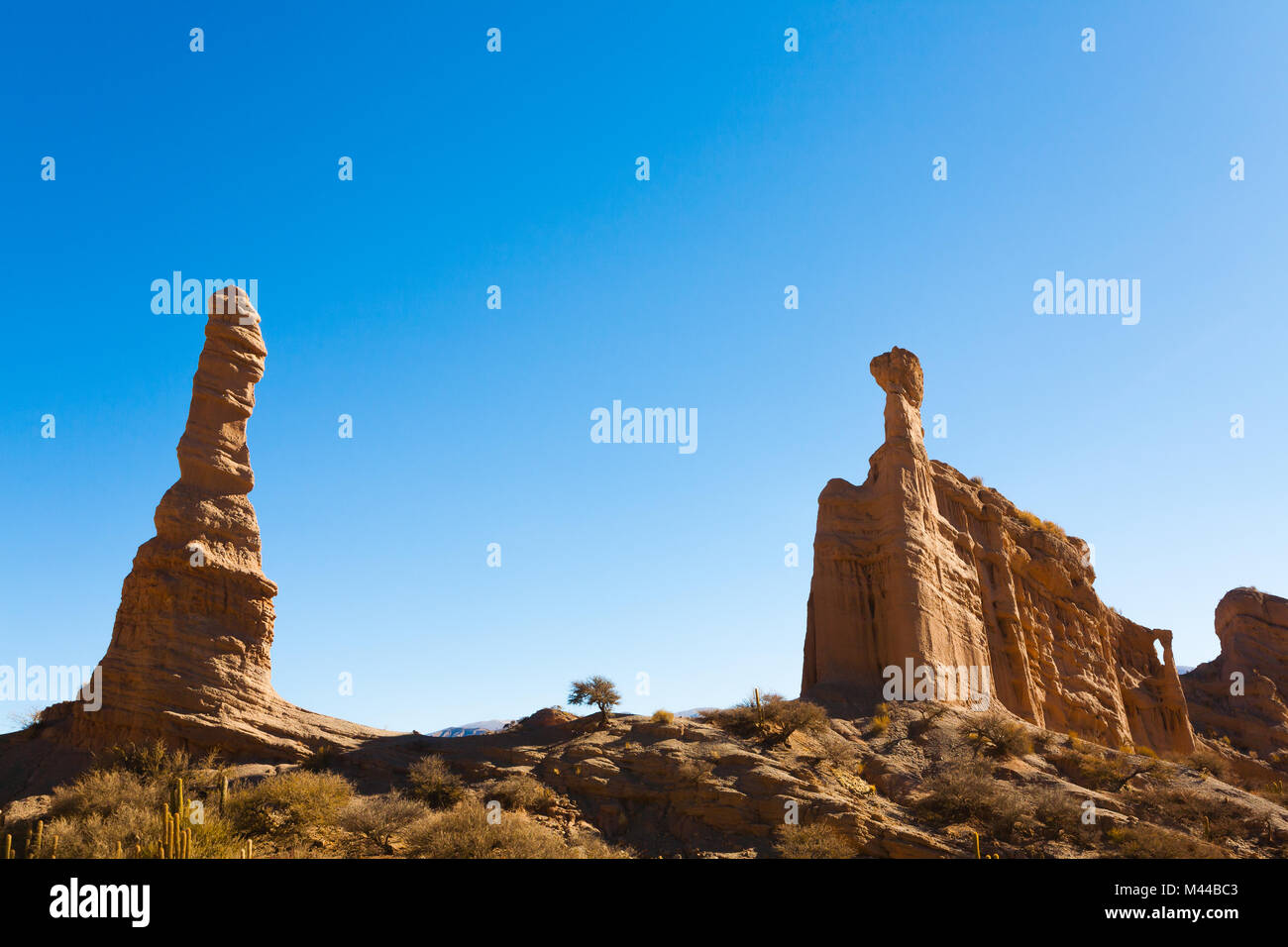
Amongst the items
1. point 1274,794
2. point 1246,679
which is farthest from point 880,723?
point 1246,679

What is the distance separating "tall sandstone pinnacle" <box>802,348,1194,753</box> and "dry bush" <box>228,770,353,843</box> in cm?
1675

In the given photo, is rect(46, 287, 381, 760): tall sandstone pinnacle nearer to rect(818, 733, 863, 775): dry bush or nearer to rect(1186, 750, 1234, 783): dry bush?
rect(818, 733, 863, 775): dry bush

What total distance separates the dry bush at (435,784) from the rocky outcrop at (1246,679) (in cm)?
5071

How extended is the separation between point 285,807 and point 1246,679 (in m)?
60.7

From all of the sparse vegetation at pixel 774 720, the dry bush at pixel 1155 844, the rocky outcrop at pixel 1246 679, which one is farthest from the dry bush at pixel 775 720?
the rocky outcrop at pixel 1246 679

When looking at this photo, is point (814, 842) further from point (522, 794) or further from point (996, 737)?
point (996, 737)

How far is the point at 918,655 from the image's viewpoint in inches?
1200

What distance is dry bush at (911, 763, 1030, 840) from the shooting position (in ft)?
71.9

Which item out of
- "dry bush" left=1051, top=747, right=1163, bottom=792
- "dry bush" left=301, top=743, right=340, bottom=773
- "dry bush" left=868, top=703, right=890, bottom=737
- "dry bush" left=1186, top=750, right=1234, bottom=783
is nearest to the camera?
"dry bush" left=301, top=743, right=340, bottom=773

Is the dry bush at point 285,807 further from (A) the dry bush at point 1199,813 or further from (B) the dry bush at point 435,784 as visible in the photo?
(A) the dry bush at point 1199,813

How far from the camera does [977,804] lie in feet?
73.2

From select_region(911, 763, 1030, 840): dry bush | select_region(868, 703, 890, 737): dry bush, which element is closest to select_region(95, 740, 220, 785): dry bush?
select_region(911, 763, 1030, 840): dry bush

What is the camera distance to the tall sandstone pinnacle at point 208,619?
2409cm
